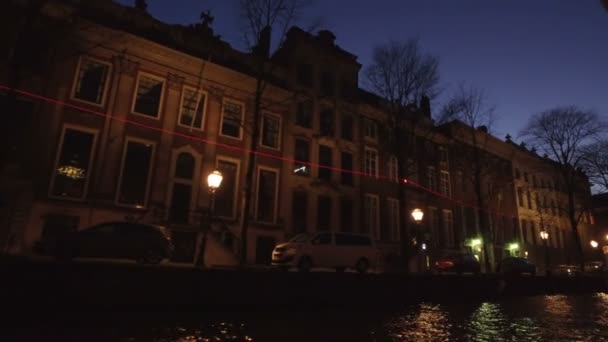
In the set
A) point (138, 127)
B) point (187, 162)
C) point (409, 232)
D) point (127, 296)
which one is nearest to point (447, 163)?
point (409, 232)

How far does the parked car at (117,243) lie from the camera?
12.2 m

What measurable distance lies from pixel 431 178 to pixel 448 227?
4627mm

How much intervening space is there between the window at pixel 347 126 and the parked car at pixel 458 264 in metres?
11.0

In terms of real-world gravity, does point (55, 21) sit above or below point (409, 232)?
above

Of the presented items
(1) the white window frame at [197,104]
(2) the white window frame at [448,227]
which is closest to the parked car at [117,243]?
(1) the white window frame at [197,104]

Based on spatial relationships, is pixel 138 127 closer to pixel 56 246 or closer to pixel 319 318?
pixel 56 246

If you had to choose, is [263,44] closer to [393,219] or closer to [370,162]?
[370,162]

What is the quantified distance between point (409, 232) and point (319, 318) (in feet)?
71.1

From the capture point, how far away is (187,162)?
65.8 feet

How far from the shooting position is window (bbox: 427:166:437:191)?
32.0 meters

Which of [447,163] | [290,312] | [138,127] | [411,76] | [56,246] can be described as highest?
[411,76]

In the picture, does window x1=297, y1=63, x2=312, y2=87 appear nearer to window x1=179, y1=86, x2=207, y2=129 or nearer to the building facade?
the building facade

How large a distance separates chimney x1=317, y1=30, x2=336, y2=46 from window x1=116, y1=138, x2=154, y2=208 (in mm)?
Answer: 16095

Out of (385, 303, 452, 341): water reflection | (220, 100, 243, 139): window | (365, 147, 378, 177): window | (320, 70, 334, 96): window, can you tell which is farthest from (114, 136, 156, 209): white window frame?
(365, 147, 378, 177): window
